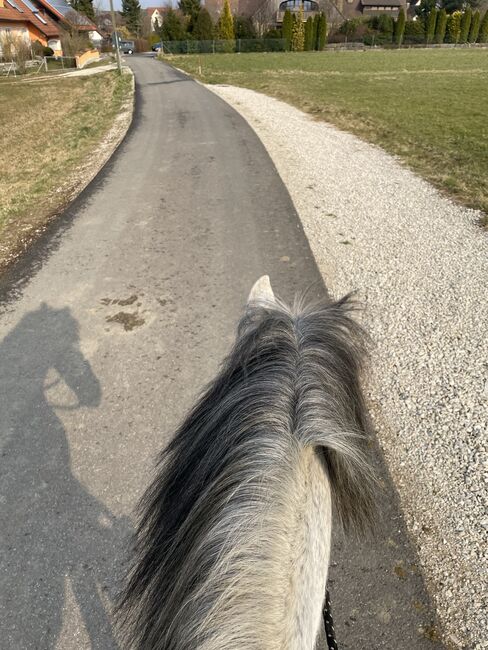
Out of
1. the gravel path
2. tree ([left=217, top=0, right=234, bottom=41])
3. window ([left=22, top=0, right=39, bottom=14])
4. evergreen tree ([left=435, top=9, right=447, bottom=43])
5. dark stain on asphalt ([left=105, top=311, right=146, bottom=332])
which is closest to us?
the gravel path

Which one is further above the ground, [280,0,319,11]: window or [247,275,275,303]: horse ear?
[280,0,319,11]: window

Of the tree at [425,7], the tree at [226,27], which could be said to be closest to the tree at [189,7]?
the tree at [226,27]

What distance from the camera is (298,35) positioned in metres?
50.2

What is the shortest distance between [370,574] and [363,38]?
69.7 m

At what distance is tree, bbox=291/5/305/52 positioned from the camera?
49875mm

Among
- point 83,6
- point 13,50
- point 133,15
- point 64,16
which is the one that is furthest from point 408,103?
point 133,15

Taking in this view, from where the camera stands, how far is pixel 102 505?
2.69 meters

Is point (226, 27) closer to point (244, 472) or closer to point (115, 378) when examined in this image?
point (115, 378)

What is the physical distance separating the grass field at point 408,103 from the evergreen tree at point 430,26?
26.9 meters

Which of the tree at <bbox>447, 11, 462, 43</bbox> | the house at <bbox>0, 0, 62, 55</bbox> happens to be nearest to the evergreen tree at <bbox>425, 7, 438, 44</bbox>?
the tree at <bbox>447, 11, 462, 43</bbox>

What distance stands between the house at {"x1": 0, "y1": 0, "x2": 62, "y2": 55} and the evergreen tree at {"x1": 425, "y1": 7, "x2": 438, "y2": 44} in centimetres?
4605

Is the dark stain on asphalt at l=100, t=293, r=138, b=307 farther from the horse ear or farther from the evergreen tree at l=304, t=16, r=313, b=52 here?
the evergreen tree at l=304, t=16, r=313, b=52

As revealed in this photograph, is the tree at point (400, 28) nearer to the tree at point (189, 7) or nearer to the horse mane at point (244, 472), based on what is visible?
the tree at point (189, 7)

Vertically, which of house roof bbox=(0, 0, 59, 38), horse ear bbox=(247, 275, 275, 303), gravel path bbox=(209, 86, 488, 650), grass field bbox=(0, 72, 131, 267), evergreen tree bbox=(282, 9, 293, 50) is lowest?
gravel path bbox=(209, 86, 488, 650)
